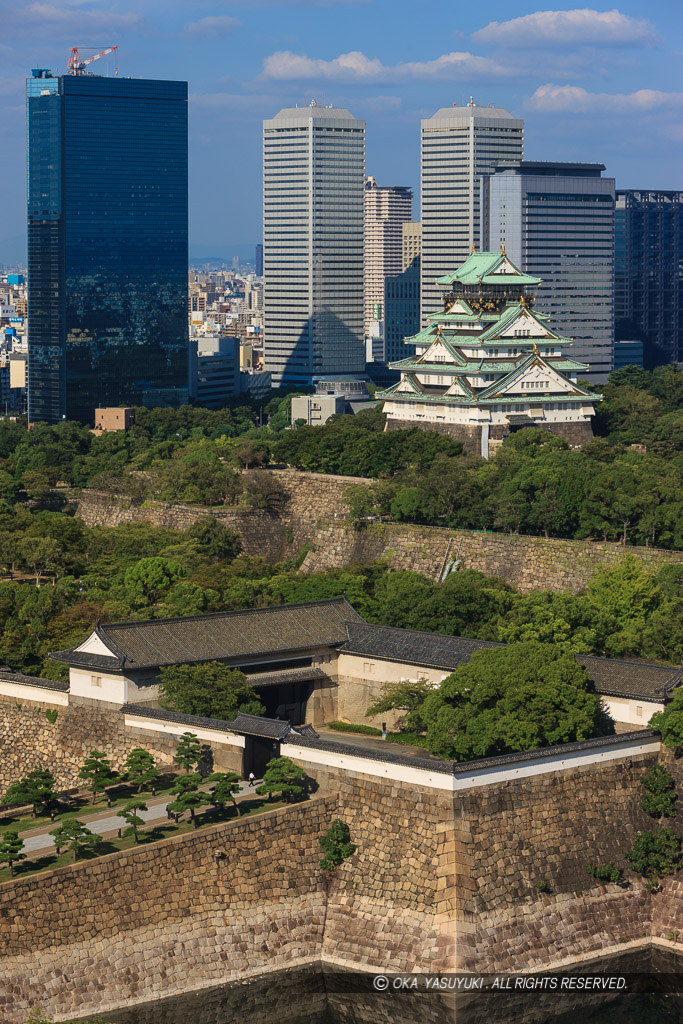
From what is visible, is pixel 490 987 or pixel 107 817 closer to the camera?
pixel 490 987

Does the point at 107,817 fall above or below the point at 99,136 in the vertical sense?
below

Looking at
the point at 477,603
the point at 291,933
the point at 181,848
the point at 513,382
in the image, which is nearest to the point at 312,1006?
the point at 291,933

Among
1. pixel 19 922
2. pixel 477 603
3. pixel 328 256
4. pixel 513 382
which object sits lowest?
pixel 19 922

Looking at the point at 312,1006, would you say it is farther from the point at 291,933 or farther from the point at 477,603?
the point at 477,603

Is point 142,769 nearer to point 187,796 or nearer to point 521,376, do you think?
point 187,796

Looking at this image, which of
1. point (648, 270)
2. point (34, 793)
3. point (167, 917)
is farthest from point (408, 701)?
point (648, 270)
